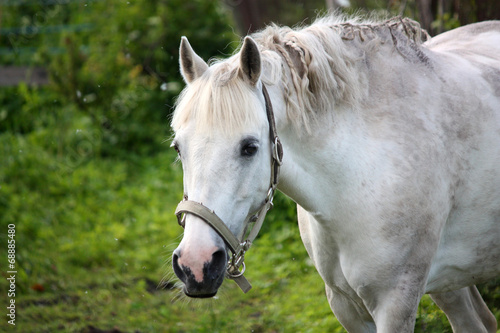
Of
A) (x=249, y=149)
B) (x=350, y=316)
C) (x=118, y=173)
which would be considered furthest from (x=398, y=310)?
(x=118, y=173)

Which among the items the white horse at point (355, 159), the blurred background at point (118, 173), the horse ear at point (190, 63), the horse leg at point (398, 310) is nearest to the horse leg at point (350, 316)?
the white horse at point (355, 159)

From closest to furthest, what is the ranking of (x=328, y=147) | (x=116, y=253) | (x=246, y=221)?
(x=246, y=221), (x=328, y=147), (x=116, y=253)

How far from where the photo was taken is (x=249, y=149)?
221 centimetres

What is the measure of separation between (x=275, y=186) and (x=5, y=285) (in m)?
Result: 3.69

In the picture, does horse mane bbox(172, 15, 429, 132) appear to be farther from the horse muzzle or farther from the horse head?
the horse muzzle

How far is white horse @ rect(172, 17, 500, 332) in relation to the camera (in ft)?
7.17

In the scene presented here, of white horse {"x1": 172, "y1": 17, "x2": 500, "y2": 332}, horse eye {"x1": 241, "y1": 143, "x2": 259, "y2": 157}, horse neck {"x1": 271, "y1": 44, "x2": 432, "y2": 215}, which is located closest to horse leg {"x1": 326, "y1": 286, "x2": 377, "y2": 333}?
white horse {"x1": 172, "y1": 17, "x2": 500, "y2": 332}

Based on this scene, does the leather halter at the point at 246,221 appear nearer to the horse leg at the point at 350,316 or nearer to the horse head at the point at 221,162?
the horse head at the point at 221,162

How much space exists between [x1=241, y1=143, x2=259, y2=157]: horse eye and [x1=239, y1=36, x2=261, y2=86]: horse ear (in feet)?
0.85

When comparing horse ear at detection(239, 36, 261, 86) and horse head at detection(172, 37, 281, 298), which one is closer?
horse head at detection(172, 37, 281, 298)

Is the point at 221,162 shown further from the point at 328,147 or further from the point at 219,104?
the point at 328,147

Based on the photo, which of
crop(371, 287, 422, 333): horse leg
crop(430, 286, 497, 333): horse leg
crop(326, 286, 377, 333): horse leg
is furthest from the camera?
crop(430, 286, 497, 333): horse leg

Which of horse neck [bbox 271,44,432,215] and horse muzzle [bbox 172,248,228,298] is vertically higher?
horse neck [bbox 271,44,432,215]

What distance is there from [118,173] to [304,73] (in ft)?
18.3
